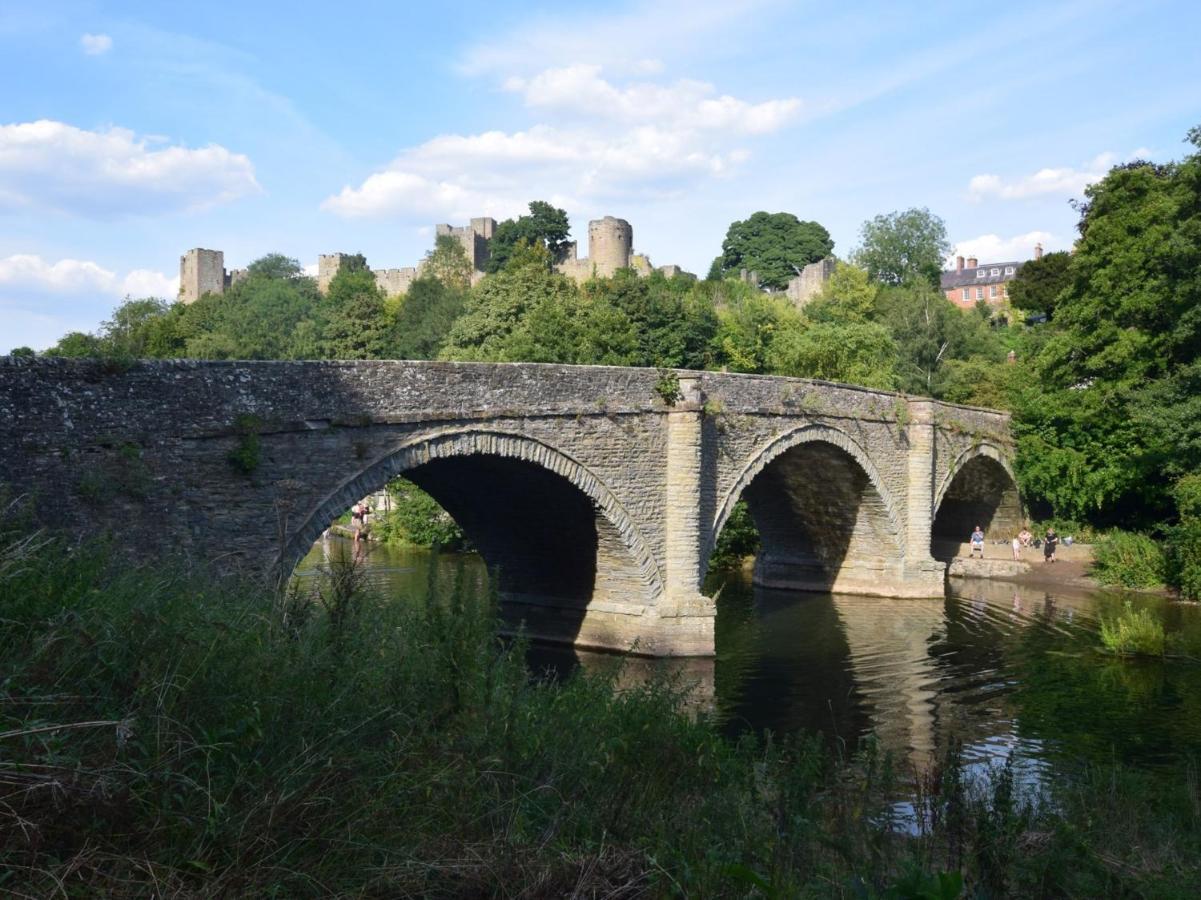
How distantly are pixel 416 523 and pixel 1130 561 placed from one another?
65.6ft

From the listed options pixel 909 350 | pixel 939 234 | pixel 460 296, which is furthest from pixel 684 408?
pixel 939 234

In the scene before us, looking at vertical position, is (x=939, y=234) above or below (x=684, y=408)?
above

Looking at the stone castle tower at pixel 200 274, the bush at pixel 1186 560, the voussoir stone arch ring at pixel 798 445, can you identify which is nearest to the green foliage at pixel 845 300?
the bush at pixel 1186 560

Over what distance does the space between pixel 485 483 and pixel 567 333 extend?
55.8ft

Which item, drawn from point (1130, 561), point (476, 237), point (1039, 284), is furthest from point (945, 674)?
point (476, 237)

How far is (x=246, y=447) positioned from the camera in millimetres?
12297

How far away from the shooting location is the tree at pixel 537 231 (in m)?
68.5

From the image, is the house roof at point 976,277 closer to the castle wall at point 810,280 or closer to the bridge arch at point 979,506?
the castle wall at point 810,280

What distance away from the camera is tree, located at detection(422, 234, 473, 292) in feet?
210

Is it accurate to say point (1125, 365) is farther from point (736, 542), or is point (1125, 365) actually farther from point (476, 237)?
point (476, 237)

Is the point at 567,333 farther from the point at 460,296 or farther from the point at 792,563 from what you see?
the point at 460,296

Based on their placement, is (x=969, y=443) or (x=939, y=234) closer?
(x=969, y=443)

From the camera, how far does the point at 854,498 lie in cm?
2669

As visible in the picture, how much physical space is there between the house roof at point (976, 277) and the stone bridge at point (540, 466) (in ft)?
172
